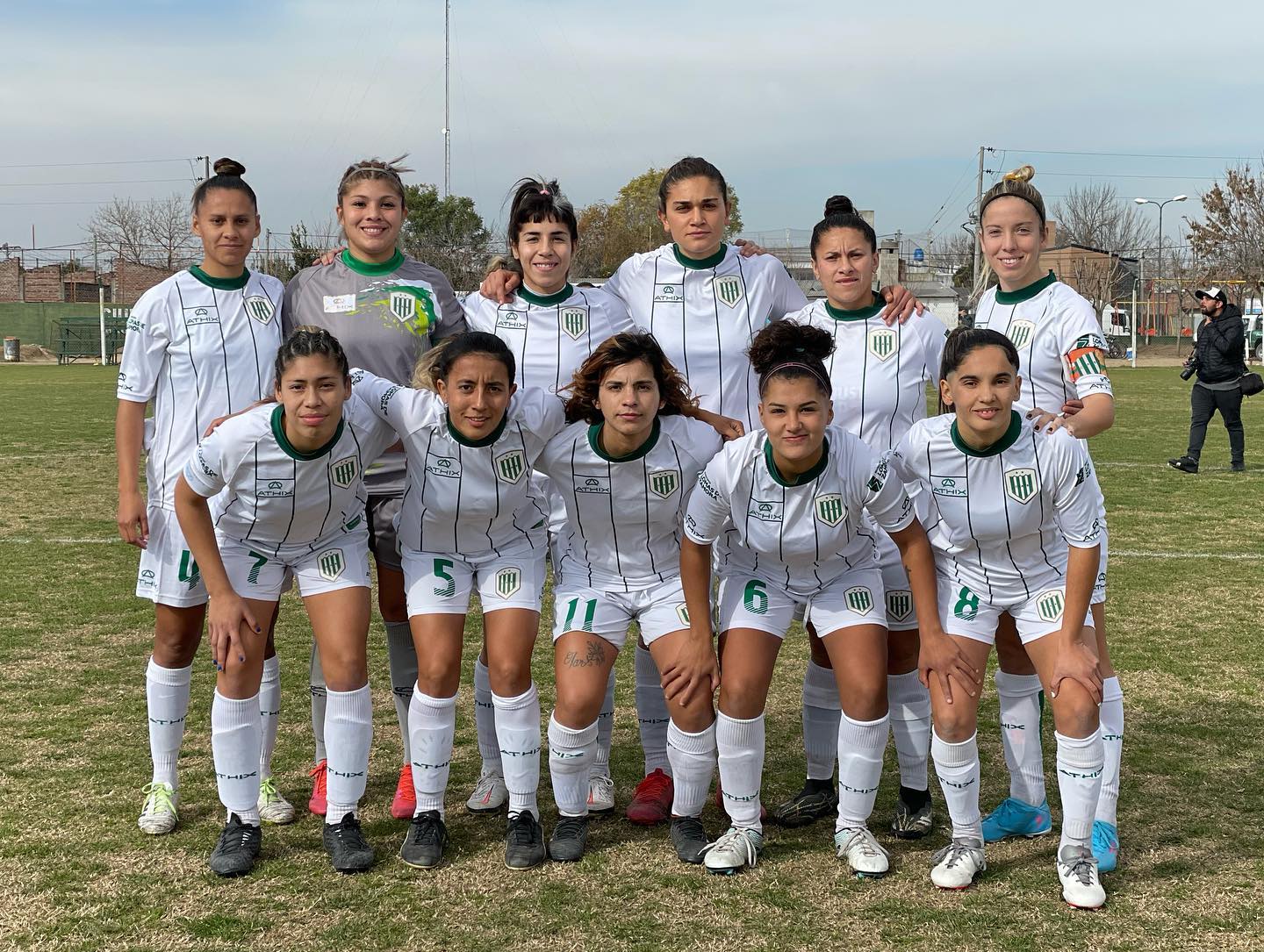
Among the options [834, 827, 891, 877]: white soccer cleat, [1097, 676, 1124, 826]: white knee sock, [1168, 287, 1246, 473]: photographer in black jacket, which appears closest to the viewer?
[834, 827, 891, 877]: white soccer cleat

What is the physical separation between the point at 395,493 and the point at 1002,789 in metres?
2.32

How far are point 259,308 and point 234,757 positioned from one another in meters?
1.46

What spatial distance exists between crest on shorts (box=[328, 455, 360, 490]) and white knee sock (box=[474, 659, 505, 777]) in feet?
2.52

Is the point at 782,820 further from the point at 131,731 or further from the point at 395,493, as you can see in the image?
the point at 131,731

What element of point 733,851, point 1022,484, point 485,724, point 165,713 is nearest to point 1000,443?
point 1022,484

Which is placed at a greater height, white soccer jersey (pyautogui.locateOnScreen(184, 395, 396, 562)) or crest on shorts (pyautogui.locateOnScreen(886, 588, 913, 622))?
white soccer jersey (pyautogui.locateOnScreen(184, 395, 396, 562))

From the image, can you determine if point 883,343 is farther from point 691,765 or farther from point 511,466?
point 691,765

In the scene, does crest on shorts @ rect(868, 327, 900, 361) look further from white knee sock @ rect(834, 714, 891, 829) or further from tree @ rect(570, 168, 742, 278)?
tree @ rect(570, 168, 742, 278)

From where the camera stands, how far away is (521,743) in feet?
11.8

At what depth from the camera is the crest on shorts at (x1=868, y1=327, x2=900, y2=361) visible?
3871mm

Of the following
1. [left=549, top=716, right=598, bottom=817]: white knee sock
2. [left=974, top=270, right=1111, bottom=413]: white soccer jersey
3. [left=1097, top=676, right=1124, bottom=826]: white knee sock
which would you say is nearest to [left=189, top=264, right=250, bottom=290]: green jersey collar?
[left=549, top=716, right=598, bottom=817]: white knee sock

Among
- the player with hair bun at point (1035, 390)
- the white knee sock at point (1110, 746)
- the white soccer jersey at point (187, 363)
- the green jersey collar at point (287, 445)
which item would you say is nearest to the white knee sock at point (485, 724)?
the green jersey collar at point (287, 445)

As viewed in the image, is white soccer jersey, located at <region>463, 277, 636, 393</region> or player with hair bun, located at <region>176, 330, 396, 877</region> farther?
white soccer jersey, located at <region>463, 277, 636, 393</region>

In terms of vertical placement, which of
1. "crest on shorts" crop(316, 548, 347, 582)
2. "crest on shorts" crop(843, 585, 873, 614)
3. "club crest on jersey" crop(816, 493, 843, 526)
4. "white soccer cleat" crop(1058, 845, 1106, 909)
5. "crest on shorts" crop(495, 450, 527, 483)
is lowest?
"white soccer cleat" crop(1058, 845, 1106, 909)
